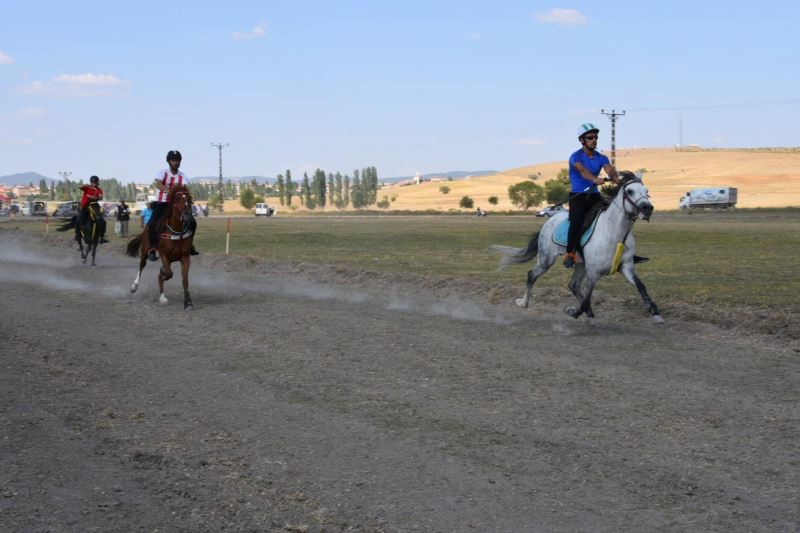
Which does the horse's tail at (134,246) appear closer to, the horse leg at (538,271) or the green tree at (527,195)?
the horse leg at (538,271)

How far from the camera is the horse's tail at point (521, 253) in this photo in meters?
14.8

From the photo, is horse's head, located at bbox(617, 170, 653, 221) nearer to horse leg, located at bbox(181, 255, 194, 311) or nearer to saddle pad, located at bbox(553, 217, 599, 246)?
saddle pad, located at bbox(553, 217, 599, 246)

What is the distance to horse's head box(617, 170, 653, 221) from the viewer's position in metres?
11.9

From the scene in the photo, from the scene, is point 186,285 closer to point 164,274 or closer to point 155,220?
point 164,274

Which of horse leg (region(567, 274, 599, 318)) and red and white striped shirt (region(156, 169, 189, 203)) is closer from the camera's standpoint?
horse leg (region(567, 274, 599, 318))

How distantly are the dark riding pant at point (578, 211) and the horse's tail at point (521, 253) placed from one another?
1.49 meters

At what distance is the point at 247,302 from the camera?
16.5 meters

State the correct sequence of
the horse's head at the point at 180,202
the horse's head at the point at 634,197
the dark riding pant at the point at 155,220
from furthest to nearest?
the dark riding pant at the point at 155,220 < the horse's head at the point at 180,202 < the horse's head at the point at 634,197

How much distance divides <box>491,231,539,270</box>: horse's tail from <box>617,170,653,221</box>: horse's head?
8.07 feet

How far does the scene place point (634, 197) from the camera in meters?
12.2

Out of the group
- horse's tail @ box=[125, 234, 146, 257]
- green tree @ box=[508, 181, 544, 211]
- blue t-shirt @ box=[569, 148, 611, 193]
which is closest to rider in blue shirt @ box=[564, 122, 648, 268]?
blue t-shirt @ box=[569, 148, 611, 193]

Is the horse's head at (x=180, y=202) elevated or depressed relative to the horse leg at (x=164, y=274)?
elevated

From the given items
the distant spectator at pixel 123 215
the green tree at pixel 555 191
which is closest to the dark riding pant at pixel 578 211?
the distant spectator at pixel 123 215

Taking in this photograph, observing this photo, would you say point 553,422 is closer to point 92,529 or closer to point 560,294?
point 92,529
